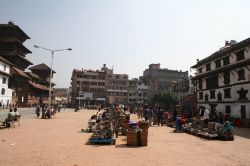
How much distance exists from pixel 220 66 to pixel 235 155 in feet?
91.7

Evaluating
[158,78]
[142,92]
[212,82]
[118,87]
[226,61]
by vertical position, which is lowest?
[212,82]

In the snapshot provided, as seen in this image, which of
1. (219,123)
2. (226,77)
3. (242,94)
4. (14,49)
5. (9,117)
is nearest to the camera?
(219,123)

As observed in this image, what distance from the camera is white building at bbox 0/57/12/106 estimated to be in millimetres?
46188

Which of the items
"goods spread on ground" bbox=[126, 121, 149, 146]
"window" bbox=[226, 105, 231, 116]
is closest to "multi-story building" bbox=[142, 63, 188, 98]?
"window" bbox=[226, 105, 231, 116]

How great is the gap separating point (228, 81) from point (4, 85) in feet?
130

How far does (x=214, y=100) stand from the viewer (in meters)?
37.4

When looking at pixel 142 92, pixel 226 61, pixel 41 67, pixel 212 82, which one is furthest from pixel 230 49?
pixel 142 92

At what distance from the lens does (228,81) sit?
3356cm

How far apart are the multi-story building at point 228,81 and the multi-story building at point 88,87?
58708 millimetres

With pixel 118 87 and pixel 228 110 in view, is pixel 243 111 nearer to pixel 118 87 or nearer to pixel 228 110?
pixel 228 110

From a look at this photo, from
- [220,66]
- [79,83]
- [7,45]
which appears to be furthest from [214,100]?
[79,83]

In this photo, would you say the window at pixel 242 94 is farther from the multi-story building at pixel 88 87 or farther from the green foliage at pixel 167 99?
the multi-story building at pixel 88 87

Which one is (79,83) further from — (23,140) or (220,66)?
(23,140)

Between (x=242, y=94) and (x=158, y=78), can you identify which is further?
(x=158, y=78)
